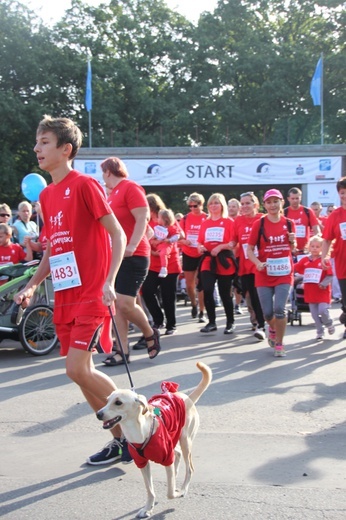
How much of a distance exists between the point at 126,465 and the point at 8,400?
2.24 m

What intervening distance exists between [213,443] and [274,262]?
3.88 m

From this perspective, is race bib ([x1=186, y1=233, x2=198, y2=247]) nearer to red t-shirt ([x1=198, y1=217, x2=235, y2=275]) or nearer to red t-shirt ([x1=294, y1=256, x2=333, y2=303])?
red t-shirt ([x1=198, y1=217, x2=235, y2=275])

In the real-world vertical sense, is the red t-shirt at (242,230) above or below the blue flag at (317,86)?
below

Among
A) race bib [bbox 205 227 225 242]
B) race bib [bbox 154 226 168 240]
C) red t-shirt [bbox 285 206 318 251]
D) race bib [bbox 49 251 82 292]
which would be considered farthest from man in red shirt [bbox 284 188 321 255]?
race bib [bbox 49 251 82 292]

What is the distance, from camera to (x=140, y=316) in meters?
7.51

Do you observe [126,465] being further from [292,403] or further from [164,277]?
[164,277]

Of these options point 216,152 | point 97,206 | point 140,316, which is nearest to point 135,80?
point 216,152

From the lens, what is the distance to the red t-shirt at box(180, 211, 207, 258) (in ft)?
39.2

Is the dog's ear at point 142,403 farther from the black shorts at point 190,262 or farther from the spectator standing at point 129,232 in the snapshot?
the black shorts at point 190,262

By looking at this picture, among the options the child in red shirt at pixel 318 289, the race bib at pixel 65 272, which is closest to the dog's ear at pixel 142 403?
the race bib at pixel 65 272

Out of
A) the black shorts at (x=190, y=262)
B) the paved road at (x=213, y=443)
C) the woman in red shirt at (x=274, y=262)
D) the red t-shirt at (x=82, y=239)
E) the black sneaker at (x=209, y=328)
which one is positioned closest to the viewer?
the paved road at (x=213, y=443)

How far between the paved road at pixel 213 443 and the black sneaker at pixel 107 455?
5cm

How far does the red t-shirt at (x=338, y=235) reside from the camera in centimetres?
870

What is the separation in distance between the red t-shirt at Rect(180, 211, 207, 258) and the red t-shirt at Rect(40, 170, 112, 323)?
741cm
